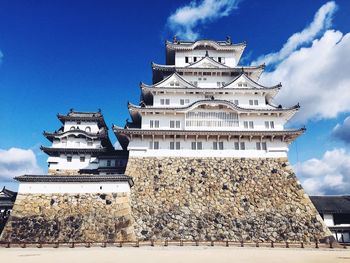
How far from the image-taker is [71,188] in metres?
24.6

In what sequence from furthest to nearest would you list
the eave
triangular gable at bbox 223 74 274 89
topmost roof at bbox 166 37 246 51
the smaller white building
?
topmost roof at bbox 166 37 246 51, triangular gable at bbox 223 74 274 89, the smaller white building, the eave

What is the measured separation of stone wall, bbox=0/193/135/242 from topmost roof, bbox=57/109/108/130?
13.3m

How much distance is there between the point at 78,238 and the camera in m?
22.0

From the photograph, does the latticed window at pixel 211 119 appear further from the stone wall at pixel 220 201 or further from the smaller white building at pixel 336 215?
the smaller white building at pixel 336 215

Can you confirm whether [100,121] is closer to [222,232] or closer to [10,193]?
[10,193]

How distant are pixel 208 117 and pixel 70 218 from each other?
1688 centimetres

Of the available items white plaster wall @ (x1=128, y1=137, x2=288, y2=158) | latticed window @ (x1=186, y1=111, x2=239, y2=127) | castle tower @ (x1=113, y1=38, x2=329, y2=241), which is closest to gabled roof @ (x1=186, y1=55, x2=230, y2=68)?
castle tower @ (x1=113, y1=38, x2=329, y2=241)

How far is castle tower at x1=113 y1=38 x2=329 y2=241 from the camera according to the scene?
24.5 m

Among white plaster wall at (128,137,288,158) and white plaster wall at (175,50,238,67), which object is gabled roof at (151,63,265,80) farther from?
white plaster wall at (128,137,288,158)

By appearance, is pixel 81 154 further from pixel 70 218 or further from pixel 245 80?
pixel 245 80

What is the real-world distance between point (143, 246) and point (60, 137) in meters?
18.9

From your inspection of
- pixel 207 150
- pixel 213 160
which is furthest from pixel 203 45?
pixel 213 160

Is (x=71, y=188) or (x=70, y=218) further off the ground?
(x=71, y=188)

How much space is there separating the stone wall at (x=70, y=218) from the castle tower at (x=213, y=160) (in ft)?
6.00
